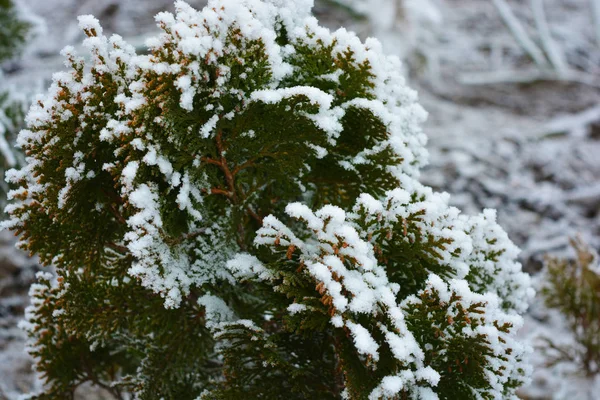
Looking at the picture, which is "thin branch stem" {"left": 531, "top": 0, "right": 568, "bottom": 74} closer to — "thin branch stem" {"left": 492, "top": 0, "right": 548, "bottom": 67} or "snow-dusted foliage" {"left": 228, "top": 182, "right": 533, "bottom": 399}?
"thin branch stem" {"left": 492, "top": 0, "right": 548, "bottom": 67}

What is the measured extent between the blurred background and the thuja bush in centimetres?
162

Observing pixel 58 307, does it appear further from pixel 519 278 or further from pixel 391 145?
pixel 519 278

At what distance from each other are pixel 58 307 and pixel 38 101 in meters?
0.75

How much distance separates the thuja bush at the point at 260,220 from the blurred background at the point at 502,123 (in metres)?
1.62

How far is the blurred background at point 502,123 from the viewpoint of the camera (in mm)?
3723

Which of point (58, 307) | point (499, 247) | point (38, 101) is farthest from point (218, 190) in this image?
point (499, 247)

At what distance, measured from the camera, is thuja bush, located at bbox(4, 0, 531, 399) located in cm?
139

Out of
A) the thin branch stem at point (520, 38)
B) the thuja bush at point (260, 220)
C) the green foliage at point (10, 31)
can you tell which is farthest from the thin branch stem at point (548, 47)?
the green foliage at point (10, 31)

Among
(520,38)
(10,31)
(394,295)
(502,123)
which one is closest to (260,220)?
(394,295)

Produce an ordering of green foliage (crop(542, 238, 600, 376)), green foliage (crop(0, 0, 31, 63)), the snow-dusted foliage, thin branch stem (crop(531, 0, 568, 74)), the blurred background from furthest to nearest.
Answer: thin branch stem (crop(531, 0, 568, 74))
green foliage (crop(0, 0, 31, 63))
the blurred background
green foliage (crop(542, 238, 600, 376))
the snow-dusted foliage

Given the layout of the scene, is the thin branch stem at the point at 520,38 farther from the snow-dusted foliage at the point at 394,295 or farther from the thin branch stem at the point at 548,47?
the snow-dusted foliage at the point at 394,295

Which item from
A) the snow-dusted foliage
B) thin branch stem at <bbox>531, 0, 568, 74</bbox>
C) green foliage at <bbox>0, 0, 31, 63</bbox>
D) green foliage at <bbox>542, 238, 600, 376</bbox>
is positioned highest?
thin branch stem at <bbox>531, 0, 568, 74</bbox>

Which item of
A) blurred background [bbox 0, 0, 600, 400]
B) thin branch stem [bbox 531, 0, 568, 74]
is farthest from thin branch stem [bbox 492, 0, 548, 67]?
thin branch stem [bbox 531, 0, 568, 74]

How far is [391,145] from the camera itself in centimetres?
171
